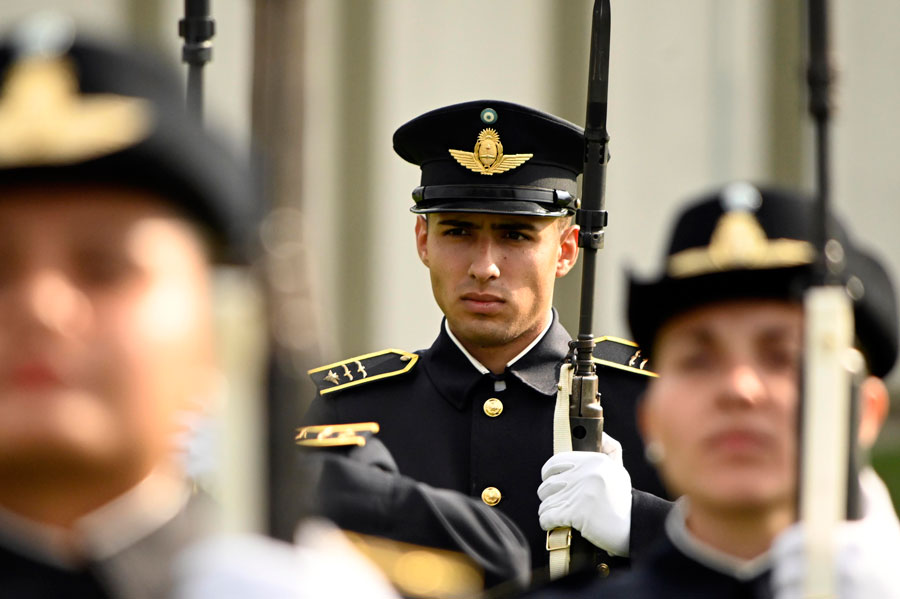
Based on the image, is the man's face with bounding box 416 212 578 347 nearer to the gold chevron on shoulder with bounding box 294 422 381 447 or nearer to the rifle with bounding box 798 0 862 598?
the gold chevron on shoulder with bounding box 294 422 381 447

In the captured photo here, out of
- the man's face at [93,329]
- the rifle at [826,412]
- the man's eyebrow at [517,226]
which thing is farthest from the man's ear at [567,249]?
the man's face at [93,329]

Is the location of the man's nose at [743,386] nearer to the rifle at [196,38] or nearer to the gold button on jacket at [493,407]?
the rifle at [196,38]

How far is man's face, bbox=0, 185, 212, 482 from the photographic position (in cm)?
196

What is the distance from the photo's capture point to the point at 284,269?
2127mm

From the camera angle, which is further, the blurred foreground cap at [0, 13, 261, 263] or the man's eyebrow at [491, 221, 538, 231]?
the man's eyebrow at [491, 221, 538, 231]

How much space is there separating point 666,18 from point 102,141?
11037 mm

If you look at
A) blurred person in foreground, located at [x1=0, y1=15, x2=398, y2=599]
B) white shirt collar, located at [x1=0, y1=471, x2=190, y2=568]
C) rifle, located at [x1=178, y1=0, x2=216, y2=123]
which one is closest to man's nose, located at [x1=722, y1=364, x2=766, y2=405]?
blurred person in foreground, located at [x1=0, y1=15, x2=398, y2=599]

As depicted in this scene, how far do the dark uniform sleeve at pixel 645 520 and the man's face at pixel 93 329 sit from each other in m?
2.08

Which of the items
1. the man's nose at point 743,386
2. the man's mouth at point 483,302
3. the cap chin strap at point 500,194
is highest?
the cap chin strap at point 500,194

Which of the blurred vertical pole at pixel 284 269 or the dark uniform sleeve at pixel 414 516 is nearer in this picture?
the blurred vertical pole at pixel 284 269

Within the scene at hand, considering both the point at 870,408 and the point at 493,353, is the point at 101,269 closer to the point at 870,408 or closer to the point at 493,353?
the point at 870,408

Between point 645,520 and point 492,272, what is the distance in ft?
2.93

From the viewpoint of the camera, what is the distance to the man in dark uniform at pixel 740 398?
2.36 m

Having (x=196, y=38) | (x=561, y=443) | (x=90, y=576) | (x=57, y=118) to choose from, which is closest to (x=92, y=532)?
(x=90, y=576)
